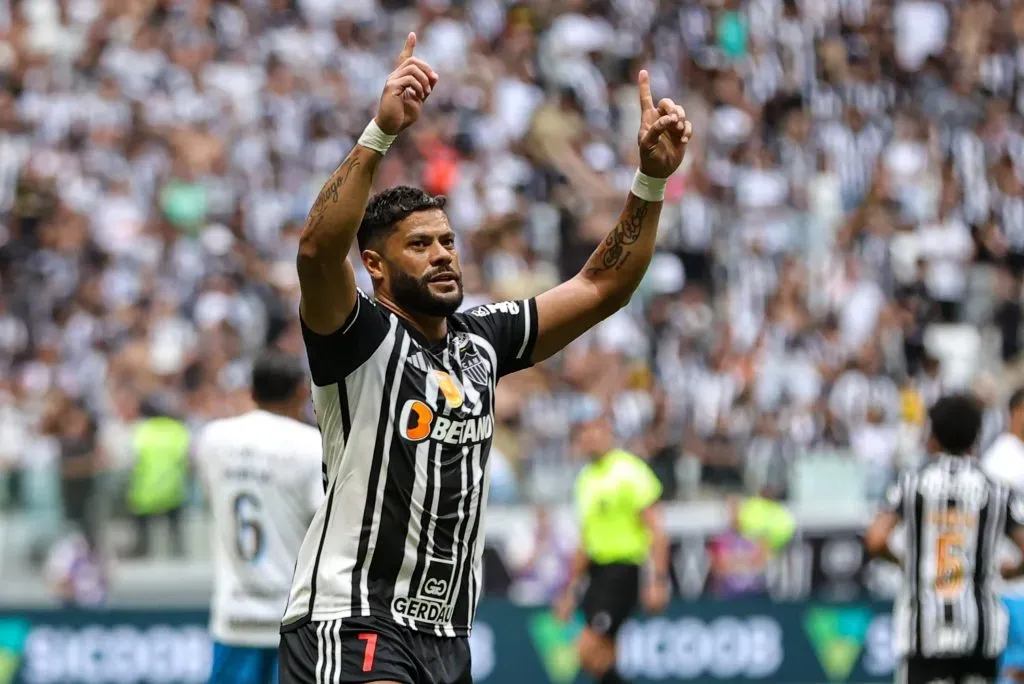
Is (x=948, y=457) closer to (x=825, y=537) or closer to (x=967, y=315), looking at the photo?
(x=825, y=537)

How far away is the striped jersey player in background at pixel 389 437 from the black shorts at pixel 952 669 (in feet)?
11.6

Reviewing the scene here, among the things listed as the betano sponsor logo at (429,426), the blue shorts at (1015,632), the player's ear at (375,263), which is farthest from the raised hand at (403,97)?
the blue shorts at (1015,632)

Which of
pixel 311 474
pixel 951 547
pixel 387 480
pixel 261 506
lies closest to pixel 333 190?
pixel 387 480

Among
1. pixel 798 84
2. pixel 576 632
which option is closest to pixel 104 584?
pixel 576 632

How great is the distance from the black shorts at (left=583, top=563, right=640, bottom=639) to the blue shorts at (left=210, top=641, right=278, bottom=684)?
431cm

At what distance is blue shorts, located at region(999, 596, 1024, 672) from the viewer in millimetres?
9062

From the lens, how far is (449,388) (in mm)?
5289

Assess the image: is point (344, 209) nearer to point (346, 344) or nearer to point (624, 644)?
point (346, 344)

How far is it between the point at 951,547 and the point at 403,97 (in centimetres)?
425

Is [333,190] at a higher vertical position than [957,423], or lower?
higher

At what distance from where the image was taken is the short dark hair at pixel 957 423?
7992 millimetres

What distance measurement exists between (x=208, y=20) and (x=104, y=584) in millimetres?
9853

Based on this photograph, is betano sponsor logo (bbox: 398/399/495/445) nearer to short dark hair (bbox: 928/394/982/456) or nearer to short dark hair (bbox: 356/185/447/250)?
short dark hair (bbox: 356/185/447/250)

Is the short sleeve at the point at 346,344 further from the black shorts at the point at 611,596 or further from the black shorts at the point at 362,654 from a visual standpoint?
the black shorts at the point at 611,596
